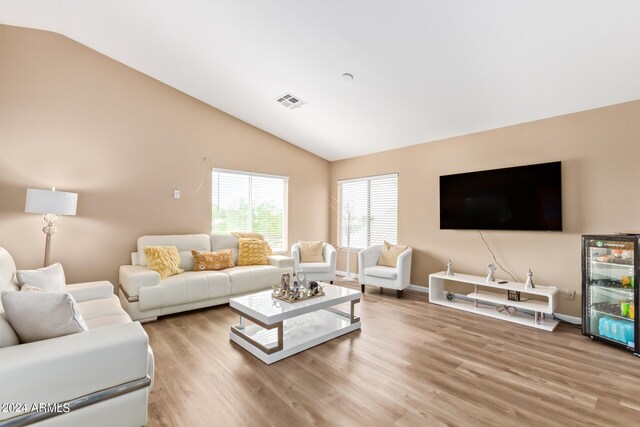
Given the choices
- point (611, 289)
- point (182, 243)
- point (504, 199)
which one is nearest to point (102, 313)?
point (182, 243)

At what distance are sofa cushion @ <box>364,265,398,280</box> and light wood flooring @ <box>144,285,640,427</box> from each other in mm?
1265

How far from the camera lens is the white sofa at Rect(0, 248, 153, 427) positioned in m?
1.25

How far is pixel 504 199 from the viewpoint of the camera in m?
3.92

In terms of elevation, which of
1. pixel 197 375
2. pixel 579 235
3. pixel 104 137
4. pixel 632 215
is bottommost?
pixel 197 375

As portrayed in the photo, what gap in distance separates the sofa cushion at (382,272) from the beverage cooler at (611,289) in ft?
7.26

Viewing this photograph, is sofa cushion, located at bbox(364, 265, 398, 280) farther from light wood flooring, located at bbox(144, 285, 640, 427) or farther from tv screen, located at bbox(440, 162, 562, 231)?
light wood flooring, located at bbox(144, 285, 640, 427)

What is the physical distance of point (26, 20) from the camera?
11.0 feet

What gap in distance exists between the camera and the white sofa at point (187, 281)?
3352 millimetres

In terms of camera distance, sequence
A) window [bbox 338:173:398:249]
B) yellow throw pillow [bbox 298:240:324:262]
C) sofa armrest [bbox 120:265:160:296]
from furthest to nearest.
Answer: window [bbox 338:173:398:249]
yellow throw pillow [bbox 298:240:324:262]
sofa armrest [bbox 120:265:160:296]

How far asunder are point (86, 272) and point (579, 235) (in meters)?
6.17

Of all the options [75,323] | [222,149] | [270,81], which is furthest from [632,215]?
[222,149]

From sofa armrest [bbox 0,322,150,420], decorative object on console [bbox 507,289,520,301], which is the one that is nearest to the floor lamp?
sofa armrest [bbox 0,322,150,420]

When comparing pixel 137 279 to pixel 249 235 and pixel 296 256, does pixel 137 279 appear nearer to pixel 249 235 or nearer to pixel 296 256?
pixel 249 235

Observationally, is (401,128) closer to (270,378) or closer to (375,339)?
(375,339)
